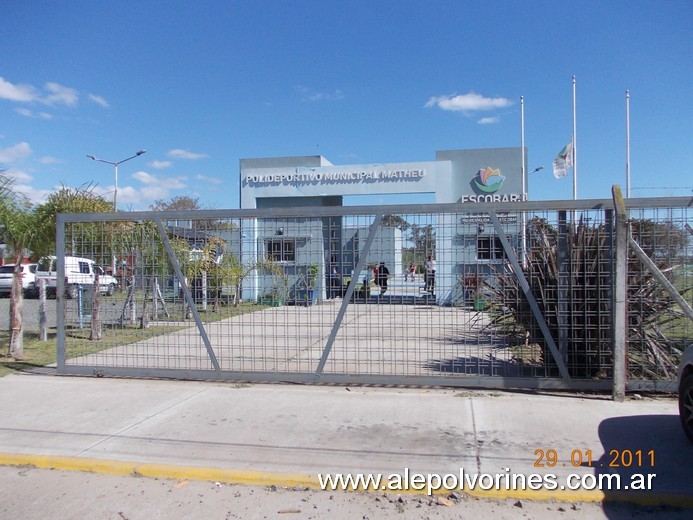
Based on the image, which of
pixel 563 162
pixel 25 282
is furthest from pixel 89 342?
pixel 563 162

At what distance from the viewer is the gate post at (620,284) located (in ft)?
20.4

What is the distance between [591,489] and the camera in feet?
13.8

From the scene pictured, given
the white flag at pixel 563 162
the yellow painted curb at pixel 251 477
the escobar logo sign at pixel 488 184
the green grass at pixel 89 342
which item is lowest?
the yellow painted curb at pixel 251 477

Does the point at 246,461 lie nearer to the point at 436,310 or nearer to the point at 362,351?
the point at 436,310

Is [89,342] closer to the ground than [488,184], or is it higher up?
closer to the ground

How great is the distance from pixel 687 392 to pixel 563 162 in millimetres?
25795

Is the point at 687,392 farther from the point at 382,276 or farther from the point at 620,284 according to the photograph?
the point at 382,276

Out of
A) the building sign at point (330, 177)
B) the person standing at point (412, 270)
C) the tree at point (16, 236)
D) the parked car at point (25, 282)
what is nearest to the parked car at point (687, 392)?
the person standing at point (412, 270)

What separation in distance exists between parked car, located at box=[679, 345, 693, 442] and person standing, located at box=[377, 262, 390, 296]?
11.1ft

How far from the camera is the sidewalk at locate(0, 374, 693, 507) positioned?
460cm

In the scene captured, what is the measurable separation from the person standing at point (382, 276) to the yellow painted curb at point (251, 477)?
3086mm

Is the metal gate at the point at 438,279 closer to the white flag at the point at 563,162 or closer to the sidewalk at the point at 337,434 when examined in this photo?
the sidewalk at the point at 337,434

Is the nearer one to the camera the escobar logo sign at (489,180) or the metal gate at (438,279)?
the metal gate at (438,279)

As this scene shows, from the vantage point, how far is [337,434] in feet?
17.9
